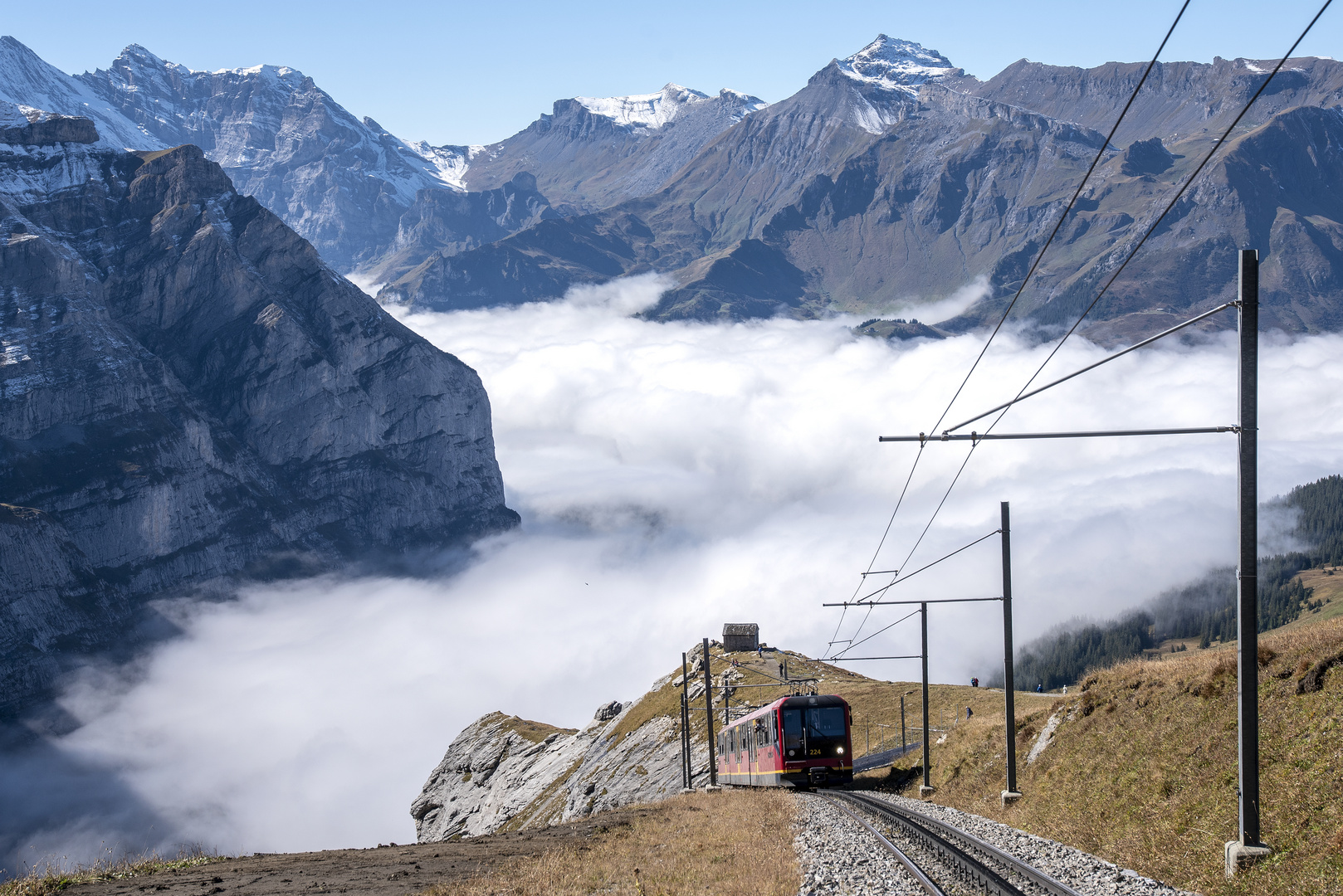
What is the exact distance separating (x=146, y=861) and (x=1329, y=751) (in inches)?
1057

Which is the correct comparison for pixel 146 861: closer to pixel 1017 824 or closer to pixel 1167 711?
pixel 1017 824

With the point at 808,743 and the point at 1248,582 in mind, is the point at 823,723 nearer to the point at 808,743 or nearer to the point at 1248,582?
the point at 808,743

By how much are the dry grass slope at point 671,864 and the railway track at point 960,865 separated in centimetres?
265

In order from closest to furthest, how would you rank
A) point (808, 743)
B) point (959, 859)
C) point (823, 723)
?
point (959, 859) → point (808, 743) → point (823, 723)

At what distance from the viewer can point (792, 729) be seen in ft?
153

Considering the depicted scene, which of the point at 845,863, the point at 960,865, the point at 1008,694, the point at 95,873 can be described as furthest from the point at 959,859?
the point at 95,873

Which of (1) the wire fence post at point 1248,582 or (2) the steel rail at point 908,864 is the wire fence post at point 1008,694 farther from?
(1) the wire fence post at point 1248,582

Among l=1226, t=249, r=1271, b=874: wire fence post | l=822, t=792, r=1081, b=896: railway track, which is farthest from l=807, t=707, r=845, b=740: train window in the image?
l=1226, t=249, r=1271, b=874: wire fence post

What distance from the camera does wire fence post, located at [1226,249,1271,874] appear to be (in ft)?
51.5

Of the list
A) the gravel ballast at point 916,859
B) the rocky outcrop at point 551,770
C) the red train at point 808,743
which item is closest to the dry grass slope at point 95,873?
the gravel ballast at point 916,859

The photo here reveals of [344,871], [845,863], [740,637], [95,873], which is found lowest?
[740,637]

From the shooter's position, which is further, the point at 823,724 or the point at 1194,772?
the point at 823,724

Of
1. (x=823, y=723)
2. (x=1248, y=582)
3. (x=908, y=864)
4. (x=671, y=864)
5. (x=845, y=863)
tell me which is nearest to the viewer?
(x=1248, y=582)

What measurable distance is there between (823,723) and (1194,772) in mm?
26723
